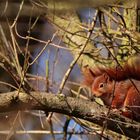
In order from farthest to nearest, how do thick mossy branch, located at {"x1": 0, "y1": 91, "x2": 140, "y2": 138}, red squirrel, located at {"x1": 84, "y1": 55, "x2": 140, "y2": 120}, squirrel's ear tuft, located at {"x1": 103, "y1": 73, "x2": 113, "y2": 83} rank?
squirrel's ear tuft, located at {"x1": 103, "y1": 73, "x2": 113, "y2": 83} → red squirrel, located at {"x1": 84, "y1": 55, "x2": 140, "y2": 120} → thick mossy branch, located at {"x1": 0, "y1": 91, "x2": 140, "y2": 138}

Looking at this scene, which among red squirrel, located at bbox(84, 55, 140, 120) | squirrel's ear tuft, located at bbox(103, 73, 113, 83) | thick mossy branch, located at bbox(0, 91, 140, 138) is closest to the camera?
thick mossy branch, located at bbox(0, 91, 140, 138)

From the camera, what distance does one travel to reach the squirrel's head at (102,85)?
3795 mm

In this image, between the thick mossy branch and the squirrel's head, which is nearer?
the thick mossy branch

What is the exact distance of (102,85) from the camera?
382cm

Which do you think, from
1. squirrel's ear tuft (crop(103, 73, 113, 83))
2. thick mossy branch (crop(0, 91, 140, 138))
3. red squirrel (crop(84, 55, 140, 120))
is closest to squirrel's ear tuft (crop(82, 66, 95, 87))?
red squirrel (crop(84, 55, 140, 120))

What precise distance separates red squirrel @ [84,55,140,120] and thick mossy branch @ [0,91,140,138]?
0.50 m

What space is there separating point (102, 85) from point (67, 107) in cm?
104

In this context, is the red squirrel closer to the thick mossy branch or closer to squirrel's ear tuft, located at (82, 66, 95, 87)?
squirrel's ear tuft, located at (82, 66, 95, 87)

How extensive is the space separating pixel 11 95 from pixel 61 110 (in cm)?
30

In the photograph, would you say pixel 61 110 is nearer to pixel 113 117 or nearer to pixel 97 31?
pixel 113 117

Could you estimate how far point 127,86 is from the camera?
3.72 meters

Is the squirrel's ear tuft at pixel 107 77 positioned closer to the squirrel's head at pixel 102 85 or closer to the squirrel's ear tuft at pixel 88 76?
the squirrel's head at pixel 102 85

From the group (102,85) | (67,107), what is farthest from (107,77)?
(67,107)

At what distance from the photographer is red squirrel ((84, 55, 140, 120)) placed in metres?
3.56
